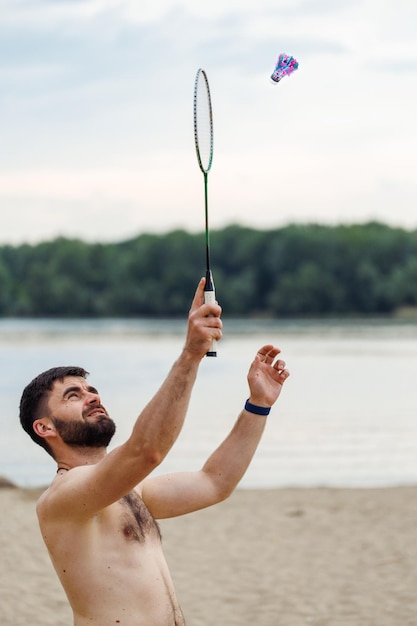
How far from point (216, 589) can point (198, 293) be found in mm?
7898

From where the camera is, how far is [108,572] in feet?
11.2

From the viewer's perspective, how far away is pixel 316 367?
173 feet

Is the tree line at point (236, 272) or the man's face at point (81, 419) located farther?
the tree line at point (236, 272)

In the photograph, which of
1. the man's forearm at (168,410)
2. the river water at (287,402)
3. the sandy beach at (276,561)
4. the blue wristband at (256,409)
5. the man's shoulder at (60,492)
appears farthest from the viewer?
the river water at (287,402)

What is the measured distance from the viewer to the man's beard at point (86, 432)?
3.38 metres

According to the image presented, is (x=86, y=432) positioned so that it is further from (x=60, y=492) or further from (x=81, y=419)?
(x=60, y=492)

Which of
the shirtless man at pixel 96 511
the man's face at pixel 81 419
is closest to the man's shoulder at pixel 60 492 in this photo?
the shirtless man at pixel 96 511

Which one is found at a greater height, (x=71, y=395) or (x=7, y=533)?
(x=71, y=395)

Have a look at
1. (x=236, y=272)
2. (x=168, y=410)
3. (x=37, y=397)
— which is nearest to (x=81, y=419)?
(x=37, y=397)

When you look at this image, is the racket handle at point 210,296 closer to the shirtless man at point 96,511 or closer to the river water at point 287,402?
the shirtless man at point 96,511

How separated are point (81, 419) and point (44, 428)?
0.44 feet

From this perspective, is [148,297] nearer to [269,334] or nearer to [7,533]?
[269,334]

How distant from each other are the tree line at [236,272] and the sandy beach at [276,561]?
87016 mm

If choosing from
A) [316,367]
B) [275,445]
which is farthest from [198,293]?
[316,367]
